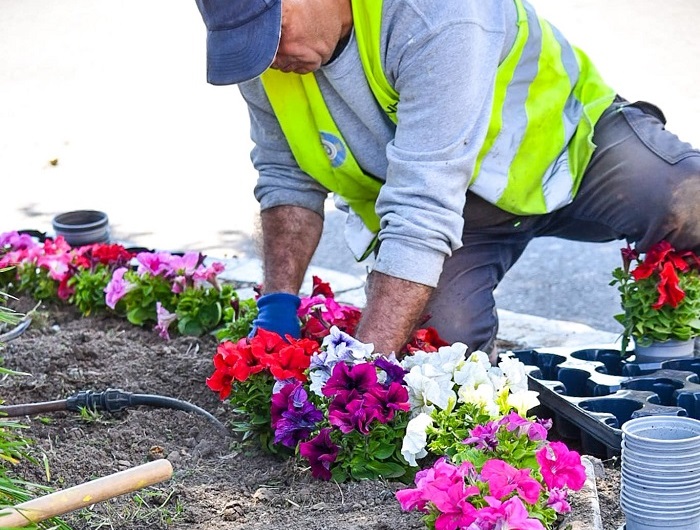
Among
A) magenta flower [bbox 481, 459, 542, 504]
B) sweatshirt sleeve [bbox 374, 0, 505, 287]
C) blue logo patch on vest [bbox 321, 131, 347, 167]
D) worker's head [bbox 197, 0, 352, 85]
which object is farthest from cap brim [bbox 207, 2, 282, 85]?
magenta flower [bbox 481, 459, 542, 504]

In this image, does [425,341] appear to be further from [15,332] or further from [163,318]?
[15,332]

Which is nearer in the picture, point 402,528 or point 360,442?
point 402,528

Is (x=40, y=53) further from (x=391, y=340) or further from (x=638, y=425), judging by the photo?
(x=638, y=425)

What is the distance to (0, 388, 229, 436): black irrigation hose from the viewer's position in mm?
2965

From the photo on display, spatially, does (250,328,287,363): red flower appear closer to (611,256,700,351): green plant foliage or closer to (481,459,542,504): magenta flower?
(481,459,542,504): magenta flower

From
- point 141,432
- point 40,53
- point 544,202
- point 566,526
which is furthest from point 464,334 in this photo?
point 40,53

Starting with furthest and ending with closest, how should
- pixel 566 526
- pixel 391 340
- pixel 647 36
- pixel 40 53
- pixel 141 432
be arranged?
pixel 40 53 → pixel 647 36 → pixel 141 432 → pixel 391 340 → pixel 566 526

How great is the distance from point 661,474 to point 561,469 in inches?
8.6

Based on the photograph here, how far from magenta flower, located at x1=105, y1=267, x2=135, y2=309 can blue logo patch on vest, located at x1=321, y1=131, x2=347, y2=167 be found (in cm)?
111

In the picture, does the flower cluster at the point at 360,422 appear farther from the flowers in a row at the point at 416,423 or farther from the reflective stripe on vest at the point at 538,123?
the reflective stripe on vest at the point at 538,123

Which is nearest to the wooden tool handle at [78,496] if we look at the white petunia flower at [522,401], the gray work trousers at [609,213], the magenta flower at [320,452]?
the magenta flower at [320,452]

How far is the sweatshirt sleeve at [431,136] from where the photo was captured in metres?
2.70

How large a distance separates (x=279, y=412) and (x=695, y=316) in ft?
4.62

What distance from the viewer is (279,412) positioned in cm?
261
